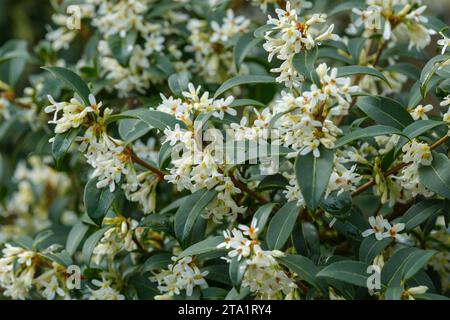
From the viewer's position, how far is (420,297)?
124cm

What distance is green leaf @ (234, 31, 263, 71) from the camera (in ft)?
5.66

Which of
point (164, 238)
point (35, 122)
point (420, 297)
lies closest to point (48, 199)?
point (35, 122)

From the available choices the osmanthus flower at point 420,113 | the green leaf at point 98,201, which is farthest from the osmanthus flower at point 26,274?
the osmanthus flower at point 420,113

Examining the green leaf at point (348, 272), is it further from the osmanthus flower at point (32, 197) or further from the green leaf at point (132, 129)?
the osmanthus flower at point (32, 197)

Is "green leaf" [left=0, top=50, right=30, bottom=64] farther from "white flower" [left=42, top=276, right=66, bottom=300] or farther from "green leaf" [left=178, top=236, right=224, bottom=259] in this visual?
"green leaf" [left=178, top=236, right=224, bottom=259]

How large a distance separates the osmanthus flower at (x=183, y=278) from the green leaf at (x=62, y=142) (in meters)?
0.31

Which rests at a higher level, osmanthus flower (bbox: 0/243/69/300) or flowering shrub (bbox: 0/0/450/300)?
flowering shrub (bbox: 0/0/450/300)

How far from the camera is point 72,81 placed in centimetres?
142

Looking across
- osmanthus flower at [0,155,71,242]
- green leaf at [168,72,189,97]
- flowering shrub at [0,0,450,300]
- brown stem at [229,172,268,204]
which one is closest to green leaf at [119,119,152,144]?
flowering shrub at [0,0,450,300]

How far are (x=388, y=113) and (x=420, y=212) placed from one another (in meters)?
0.22

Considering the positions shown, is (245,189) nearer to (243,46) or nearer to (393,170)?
(393,170)

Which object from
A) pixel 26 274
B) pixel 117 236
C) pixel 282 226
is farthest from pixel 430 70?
pixel 26 274

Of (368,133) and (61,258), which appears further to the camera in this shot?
(61,258)
